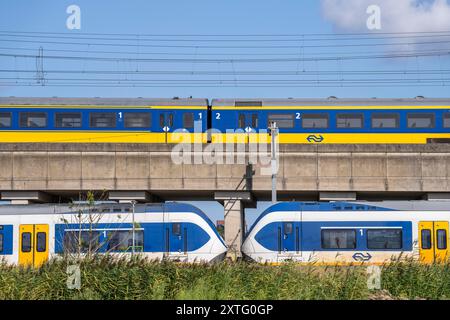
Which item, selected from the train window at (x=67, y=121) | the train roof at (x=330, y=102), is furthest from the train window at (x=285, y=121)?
the train window at (x=67, y=121)

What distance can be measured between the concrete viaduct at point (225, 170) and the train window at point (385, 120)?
2861 mm

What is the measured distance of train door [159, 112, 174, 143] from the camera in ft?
128

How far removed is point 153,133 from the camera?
39250mm

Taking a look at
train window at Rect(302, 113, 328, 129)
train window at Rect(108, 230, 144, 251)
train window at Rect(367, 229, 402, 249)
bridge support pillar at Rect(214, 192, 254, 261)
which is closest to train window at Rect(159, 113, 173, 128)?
bridge support pillar at Rect(214, 192, 254, 261)

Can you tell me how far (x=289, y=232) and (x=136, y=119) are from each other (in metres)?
13.0

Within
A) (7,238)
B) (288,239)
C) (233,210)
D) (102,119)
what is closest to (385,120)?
(233,210)

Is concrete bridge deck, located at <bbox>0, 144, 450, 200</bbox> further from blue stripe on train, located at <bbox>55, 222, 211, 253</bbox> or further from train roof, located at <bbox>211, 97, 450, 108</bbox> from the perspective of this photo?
blue stripe on train, located at <bbox>55, 222, 211, 253</bbox>

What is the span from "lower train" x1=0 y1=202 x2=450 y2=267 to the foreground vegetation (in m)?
9.69

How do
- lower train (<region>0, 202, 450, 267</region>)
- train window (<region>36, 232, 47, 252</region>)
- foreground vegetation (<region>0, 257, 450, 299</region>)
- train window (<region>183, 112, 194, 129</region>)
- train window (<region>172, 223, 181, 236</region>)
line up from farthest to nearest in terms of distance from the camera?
train window (<region>183, 112, 194, 129</region>) → train window (<region>36, 232, 47, 252</region>) → train window (<region>172, 223, 181, 236</region>) → lower train (<region>0, 202, 450, 267</region>) → foreground vegetation (<region>0, 257, 450, 299</region>)

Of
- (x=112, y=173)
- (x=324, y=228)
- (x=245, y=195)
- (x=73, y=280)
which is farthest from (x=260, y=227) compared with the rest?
(x=73, y=280)

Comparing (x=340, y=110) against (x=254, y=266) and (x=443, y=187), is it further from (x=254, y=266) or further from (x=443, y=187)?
(x=254, y=266)

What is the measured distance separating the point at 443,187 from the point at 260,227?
11.4 m

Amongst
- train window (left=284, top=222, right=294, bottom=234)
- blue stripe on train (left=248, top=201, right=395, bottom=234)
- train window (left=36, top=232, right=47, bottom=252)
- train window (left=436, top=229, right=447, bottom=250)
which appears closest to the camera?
train window (left=436, top=229, right=447, bottom=250)

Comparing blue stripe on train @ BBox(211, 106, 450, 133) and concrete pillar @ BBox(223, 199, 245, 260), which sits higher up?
blue stripe on train @ BBox(211, 106, 450, 133)
